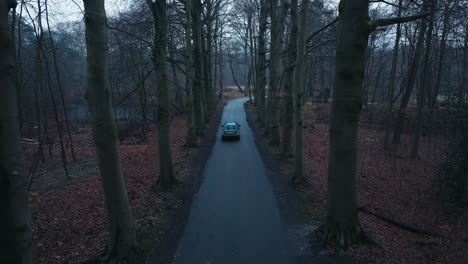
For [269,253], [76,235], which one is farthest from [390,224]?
[76,235]

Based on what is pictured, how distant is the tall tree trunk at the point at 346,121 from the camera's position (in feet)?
19.6

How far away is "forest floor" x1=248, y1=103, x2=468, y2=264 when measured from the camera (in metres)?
6.59

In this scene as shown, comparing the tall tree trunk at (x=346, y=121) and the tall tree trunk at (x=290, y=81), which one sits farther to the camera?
the tall tree trunk at (x=290, y=81)

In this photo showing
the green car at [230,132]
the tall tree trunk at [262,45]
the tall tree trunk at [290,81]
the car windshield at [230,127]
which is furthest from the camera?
the car windshield at [230,127]

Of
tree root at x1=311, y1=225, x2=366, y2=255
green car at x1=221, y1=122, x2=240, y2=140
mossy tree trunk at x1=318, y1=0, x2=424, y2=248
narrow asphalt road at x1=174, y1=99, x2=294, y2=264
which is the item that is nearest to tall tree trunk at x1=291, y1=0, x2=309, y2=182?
narrow asphalt road at x1=174, y1=99, x2=294, y2=264

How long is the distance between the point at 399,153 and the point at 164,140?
577 inches

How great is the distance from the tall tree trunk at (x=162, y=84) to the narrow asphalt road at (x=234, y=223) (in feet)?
4.59

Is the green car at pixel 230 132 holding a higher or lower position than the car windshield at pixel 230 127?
lower

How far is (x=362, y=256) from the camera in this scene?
20.0ft

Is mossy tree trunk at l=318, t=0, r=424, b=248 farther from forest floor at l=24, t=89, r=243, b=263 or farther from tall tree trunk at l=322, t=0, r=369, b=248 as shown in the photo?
forest floor at l=24, t=89, r=243, b=263

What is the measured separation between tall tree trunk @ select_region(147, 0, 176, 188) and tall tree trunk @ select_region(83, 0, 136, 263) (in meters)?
4.66

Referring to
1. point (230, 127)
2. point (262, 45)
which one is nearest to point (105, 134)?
point (230, 127)

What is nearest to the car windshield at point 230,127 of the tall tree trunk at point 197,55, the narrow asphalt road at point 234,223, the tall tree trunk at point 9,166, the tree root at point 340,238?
the tall tree trunk at point 197,55

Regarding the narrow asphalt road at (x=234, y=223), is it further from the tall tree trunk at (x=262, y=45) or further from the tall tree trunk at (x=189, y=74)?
the tall tree trunk at (x=262, y=45)
